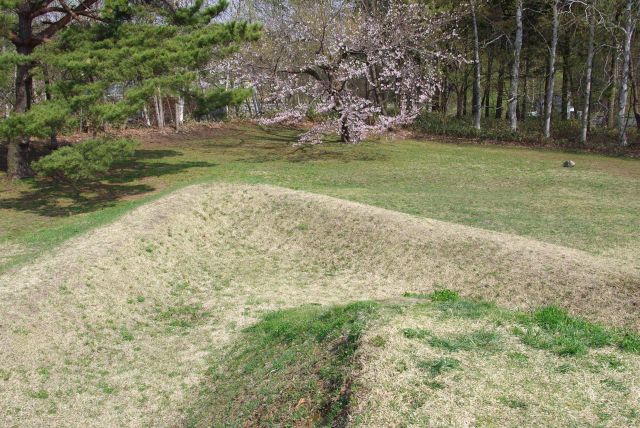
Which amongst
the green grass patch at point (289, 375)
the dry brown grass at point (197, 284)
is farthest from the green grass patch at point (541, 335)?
the dry brown grass at point (197, 284)

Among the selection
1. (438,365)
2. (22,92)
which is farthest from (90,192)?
(438,365)

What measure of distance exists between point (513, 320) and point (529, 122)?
25.9 meters

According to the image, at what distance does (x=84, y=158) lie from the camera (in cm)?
1117

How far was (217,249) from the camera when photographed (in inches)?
365

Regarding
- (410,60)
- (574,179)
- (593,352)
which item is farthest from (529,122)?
(593,352)

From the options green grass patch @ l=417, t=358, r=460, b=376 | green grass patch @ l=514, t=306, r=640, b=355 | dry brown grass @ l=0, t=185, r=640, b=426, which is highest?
green grass patch @ l=417, t=358, r=460, b=376

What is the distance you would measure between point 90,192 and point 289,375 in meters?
11.3

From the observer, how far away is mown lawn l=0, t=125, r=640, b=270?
9984mm

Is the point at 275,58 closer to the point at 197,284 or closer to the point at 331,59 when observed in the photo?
the point at 331,59

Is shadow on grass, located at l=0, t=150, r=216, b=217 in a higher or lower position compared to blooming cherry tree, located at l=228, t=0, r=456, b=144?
lower

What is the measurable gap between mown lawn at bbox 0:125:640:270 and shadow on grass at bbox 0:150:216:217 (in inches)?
1.1

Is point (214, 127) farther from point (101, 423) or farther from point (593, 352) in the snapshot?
point (593, 352)

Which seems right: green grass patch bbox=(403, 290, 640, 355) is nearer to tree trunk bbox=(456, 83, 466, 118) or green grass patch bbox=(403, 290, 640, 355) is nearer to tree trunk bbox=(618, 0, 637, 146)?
tree trunk bbox=(618, 0, 637, 146)

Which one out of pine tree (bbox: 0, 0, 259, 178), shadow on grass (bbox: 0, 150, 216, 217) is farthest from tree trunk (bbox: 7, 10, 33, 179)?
shadow on grass (bbox: 0, 150, 216, 217)
